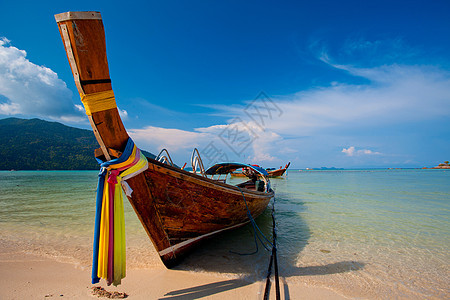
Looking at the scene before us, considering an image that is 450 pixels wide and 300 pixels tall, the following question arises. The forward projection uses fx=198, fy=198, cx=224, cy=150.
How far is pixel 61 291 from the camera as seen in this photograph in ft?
9.73

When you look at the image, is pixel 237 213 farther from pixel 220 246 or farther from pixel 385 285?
pixel 385 285

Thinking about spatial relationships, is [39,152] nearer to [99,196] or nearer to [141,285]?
[141,285]

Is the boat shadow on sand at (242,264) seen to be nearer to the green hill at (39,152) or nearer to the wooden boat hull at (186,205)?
the wooden boat hull at (186,205)

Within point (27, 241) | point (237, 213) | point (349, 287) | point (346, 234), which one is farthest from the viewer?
point (346, 234)

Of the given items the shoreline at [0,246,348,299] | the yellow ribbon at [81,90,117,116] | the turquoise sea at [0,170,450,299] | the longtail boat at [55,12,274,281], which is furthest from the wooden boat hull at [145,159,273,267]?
the yellow ribbon at [81,90,117,116]

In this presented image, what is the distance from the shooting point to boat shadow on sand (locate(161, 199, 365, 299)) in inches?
127

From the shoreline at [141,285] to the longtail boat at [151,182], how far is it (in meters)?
0.44

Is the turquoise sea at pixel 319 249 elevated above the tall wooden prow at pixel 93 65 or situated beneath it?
situated beneath

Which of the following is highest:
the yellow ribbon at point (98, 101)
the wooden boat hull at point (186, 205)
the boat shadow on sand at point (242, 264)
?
the yellow ribbon at point (98, 101)

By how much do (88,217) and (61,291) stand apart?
18.9 feet

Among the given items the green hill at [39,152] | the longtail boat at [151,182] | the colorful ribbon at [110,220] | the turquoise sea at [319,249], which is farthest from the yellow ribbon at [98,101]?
the green hill at [39,152]

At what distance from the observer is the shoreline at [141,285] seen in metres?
2.94

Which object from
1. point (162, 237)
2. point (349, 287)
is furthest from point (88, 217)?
point (349, 287)

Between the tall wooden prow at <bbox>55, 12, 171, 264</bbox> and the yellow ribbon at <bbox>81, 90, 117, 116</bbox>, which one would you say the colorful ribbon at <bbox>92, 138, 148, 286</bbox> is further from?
the yellow ribbon at <bbox>81, 90, 117, 116</bbox>
